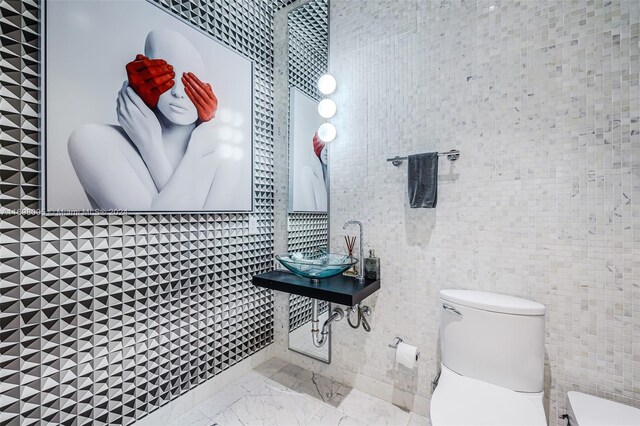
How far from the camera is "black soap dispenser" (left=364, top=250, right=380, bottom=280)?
174 centimetres

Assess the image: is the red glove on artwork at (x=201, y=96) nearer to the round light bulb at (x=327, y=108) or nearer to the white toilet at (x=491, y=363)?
the round light bulb at (x=327, y=108)

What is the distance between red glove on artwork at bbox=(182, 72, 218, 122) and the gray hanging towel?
125cm

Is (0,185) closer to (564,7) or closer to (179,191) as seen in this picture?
(179,191)

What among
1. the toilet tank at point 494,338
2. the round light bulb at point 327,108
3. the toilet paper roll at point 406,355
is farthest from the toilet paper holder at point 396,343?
the round light bulb at point 327,108

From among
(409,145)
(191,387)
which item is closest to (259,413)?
(191,387)

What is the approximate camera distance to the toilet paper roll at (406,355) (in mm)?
1554

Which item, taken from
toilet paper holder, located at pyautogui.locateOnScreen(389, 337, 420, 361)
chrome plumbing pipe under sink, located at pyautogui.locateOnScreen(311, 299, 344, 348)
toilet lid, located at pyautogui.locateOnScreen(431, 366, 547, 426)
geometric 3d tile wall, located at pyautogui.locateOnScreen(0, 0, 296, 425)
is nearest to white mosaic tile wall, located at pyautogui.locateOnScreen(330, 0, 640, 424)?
toilet paper holder, located at pyautogui.locateOnScreen(389, 337, 420, 361)

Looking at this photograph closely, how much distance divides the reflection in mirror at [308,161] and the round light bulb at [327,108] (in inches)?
2.5

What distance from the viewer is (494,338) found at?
1.26m

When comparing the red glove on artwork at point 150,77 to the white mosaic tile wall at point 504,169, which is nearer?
the white mosaic tile wall at point 504,169

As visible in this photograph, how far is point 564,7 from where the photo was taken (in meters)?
1.28

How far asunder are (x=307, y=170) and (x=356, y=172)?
41cm

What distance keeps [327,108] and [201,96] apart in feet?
2.67

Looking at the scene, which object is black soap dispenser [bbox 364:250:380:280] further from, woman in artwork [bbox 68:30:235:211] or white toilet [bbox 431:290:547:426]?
woman in artwork [bbox 68:30:235:211]
